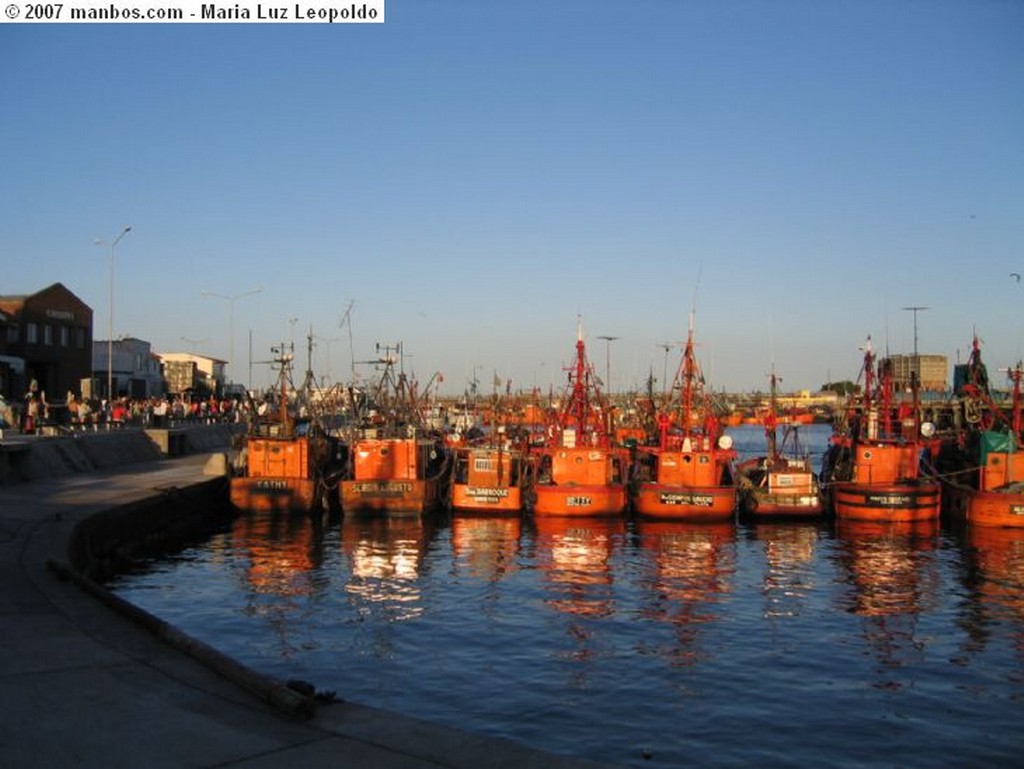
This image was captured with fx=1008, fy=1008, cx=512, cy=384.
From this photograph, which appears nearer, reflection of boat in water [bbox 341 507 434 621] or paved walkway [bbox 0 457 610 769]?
paved walkway [bbox 0 457 610 769]

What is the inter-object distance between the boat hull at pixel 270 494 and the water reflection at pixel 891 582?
2042 cm

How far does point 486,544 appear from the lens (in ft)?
115

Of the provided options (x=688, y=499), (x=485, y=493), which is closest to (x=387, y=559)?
(x=485, y=493)

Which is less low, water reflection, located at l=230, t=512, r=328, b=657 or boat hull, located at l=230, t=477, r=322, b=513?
boat hull, located at l=230, t=477, r=322, b=513

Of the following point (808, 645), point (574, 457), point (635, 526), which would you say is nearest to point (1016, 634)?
point (808, 645)

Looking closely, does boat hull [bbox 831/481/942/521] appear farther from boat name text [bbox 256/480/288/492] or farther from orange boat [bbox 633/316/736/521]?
boat name text [bbox 256/480/288/492]

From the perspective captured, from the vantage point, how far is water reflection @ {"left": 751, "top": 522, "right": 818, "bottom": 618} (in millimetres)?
25672

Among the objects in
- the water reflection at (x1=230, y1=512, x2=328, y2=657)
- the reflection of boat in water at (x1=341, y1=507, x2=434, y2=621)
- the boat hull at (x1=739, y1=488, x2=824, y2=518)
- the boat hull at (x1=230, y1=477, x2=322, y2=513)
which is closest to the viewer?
the water reflection at (x1=230, y1=512, x2=328, y2=657)

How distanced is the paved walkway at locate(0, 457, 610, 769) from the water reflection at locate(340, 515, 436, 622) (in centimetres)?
989

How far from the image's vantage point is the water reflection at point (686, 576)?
21.8 m

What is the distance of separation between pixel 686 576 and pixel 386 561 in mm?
A: 9222

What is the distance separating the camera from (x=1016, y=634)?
22500 mm

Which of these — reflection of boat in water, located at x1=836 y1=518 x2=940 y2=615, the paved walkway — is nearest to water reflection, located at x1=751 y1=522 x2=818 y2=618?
reflection of boat in water, located at x1=836 y1=518 x2=940 y2=615

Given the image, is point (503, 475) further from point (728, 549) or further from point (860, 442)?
point (860, 442)
